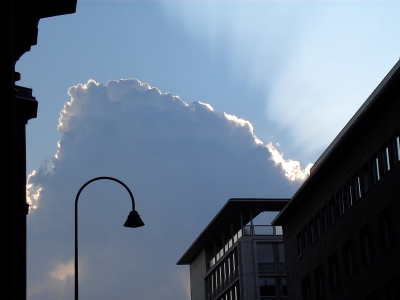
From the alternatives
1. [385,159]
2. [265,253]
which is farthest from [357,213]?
[265,253]

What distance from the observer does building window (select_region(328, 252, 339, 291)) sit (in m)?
51.7

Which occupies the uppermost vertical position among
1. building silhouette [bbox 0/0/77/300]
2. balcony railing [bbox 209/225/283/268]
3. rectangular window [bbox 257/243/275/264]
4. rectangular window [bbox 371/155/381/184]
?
balcony railing [bbox 209/225/283/268]

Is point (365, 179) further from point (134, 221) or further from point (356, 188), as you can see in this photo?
point (134, 221)

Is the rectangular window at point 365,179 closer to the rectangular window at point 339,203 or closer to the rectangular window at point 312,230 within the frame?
the rectangular window at point 339,203

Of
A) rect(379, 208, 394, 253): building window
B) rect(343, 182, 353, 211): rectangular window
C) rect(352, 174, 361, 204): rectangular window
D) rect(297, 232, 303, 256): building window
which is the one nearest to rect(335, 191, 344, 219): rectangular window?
rect(343, 182, 353, 211): rectangular window

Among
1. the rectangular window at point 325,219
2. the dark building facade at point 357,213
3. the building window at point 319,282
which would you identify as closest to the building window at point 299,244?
the dark building facade at point 357,213

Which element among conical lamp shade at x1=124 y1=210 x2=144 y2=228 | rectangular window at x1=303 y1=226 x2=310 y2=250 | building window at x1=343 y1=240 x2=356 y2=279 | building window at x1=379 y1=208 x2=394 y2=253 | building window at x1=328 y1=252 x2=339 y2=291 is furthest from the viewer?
rectangular window at x1=303 y1=226 x2=310 y2=250

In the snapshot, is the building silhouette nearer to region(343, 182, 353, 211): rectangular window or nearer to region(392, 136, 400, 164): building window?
region(392, 136, 400, 164): building window

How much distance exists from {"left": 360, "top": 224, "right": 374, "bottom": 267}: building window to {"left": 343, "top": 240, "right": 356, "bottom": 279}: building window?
1.96 m

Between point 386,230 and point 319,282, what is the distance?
14476 mm

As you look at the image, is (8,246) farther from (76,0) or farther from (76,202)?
(76,202)

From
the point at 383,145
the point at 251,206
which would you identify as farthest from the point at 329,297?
the point at 251,206

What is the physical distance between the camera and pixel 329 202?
5319 centimetres

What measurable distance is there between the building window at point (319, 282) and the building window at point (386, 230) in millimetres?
12623
